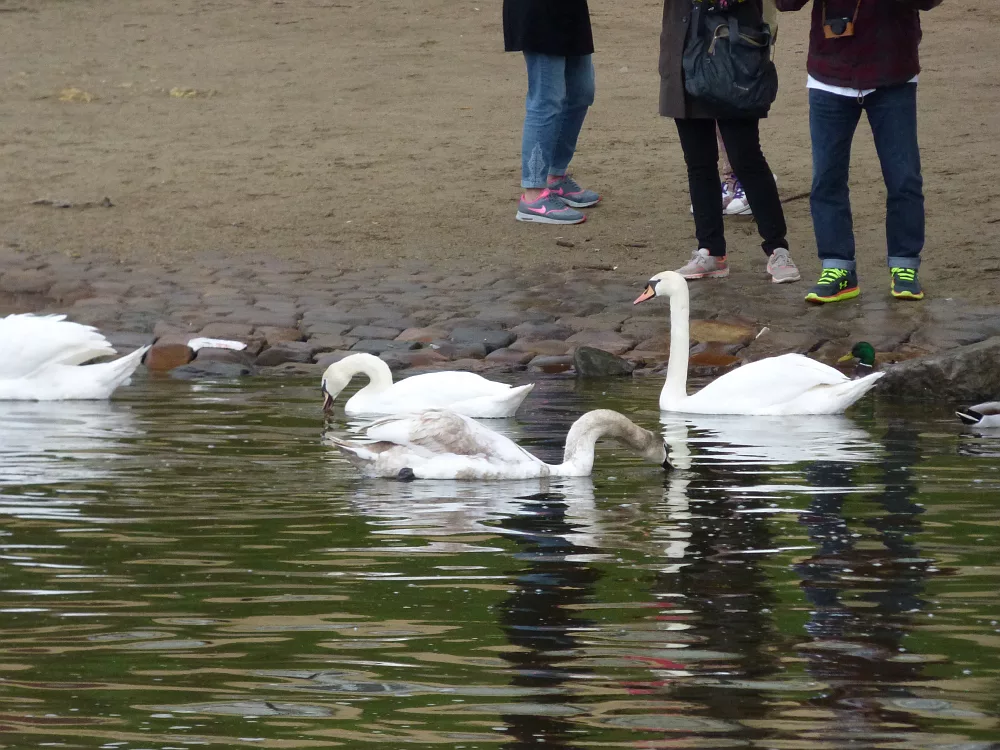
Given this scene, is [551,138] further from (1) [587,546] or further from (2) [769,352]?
(1) [587,546]

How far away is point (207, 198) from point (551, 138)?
3.49m

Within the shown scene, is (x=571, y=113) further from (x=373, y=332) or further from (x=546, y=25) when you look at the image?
(x=373, y=332)

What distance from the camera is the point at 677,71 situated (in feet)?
35.0

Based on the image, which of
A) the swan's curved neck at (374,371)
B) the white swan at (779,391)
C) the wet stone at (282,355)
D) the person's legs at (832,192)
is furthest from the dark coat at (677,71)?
the swan's curved neck at (374,371)

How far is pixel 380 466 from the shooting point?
686 centimetres

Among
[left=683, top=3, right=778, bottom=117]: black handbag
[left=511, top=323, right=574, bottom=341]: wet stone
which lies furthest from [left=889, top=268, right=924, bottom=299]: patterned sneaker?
[left=511, top=323, right=574, bottom=341]: wet stone

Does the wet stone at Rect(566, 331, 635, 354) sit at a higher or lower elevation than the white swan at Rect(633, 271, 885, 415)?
lower

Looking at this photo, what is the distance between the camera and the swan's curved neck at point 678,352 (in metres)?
8.87

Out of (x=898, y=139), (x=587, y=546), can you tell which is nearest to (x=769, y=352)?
(x=898, y=139)

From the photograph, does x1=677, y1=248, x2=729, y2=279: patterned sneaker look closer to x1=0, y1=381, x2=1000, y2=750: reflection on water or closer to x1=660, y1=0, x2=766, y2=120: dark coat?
x1=660, y1=0, x2=766, y2=120: dark coat

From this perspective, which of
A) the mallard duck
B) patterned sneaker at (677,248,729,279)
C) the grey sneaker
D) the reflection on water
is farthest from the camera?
patterned sneaker at (677,248,729,279)

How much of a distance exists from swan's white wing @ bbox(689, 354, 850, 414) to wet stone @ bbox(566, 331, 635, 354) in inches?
76.6

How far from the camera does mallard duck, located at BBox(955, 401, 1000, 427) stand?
8.03 metres

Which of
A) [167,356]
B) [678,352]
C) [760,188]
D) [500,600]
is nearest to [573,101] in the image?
[760,188]
